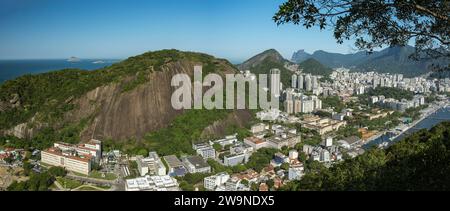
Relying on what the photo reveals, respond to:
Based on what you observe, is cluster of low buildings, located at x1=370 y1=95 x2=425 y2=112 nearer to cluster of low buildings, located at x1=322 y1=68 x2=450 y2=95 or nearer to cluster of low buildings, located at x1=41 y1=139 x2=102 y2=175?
cluster of low buildings, located at x1=322 y1=68 x2=450 y2=95

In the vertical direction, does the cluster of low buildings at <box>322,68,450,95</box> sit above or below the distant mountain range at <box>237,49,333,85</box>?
below

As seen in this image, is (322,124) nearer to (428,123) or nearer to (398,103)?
(428,123)

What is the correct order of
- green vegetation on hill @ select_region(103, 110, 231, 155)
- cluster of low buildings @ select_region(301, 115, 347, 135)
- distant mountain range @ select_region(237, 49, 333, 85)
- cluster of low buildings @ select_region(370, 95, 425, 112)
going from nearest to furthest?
green vegetation on hill @ select_region(103, 110, 231, 155), cluster of low buildings @ select_region(301, 115, 347, 135), cluster of low buildings @ select_region(370, 95, 425, 112), distant mountain range @ select_region(237, 49, 333, 85)

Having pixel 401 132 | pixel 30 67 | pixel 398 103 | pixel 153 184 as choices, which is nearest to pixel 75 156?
pixel 153 184

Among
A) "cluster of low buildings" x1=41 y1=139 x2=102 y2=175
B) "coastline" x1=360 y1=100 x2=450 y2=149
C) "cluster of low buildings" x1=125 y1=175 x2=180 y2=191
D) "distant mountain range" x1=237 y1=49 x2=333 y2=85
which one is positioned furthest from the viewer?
"distant mountain range" x1=237 y1=49 x2=333 y2=85

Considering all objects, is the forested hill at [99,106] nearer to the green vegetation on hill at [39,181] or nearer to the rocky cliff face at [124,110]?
the rocky cliff face at [124,110]

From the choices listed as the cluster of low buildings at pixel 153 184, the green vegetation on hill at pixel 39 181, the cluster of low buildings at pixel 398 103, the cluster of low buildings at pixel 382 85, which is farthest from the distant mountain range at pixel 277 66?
the green vegetation on hill at pixel 39 181

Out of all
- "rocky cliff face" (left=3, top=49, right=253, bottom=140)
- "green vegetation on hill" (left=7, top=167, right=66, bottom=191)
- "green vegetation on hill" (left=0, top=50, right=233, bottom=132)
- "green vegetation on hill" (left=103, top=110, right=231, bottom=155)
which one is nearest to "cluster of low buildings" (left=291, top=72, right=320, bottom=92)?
"green vegetation on hill" (left=0, top=50, right=233, bottom=132)

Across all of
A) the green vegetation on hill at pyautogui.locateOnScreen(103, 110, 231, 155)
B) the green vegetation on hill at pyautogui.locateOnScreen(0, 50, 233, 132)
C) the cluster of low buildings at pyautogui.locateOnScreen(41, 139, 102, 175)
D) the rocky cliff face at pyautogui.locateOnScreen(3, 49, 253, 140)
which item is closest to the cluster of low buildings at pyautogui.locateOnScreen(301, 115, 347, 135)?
the rocky cliff face at pyautogui.locateOnScreen(3, 49, 253, 140)

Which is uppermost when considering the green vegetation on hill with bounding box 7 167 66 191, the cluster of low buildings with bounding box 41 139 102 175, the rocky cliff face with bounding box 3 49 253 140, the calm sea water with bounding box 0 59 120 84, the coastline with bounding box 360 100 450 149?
the calm sea water with bounding box 0 59 120 84

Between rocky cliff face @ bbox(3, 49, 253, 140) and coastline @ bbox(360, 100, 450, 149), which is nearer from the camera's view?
rocky cliff face @ bbox(3, 49, 253, 140)
